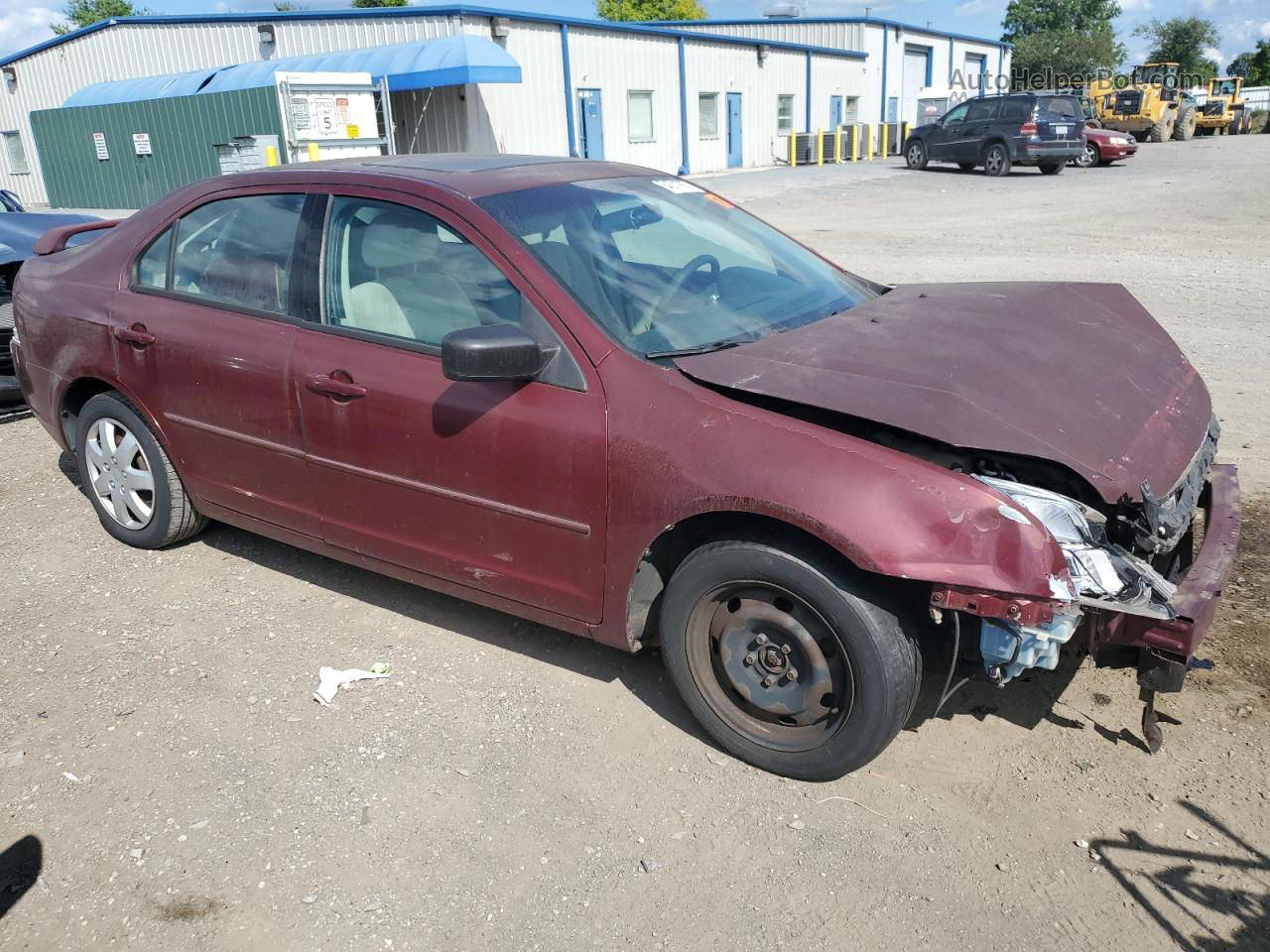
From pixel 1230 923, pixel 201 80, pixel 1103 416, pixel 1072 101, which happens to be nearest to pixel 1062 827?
pixel 1230 923

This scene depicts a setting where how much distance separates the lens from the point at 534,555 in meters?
3.30

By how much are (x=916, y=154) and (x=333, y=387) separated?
2614 cm

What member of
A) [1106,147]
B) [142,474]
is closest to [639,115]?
[1106,147]

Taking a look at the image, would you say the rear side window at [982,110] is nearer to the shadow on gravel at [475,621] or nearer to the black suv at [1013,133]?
the black suv at [1013,133]

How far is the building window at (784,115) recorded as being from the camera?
3506cm

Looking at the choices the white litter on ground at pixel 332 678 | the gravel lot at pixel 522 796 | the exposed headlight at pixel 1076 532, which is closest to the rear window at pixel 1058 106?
the gravel lot at pixel 522 796

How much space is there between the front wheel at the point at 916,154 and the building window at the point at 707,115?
6844 millimetres

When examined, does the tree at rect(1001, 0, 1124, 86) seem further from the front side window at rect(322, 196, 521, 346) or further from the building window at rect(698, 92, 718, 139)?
the front side window at rect(322, 196, 521, 346)

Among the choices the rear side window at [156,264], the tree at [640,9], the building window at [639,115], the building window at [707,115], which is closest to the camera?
the rear side window at [156,264]

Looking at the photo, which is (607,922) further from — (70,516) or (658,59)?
(658,59)

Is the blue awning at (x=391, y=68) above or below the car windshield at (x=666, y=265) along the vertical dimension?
above

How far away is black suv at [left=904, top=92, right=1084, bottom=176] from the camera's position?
2300cm

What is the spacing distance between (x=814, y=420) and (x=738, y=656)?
76 centimetres

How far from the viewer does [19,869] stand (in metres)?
2.81
